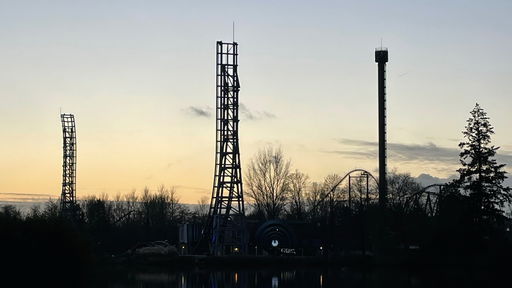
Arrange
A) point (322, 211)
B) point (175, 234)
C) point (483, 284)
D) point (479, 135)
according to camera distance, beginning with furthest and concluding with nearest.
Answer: point (322, 211)
point (175, 234)
point (479, 135)
point (483, 284)

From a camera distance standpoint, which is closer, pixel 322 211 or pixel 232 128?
pixel 232 128

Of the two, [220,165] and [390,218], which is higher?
[220,165]

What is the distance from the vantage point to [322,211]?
403 ft

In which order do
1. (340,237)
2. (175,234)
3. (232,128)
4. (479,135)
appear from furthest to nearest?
(175,234) → (340,237) → (232,128) → (479,135)

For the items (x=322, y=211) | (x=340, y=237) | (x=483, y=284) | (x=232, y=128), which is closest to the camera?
(x=483, y=284)

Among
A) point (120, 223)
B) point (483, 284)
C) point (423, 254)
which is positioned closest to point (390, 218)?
point (423, 254)

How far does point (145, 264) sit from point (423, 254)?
25.5 metres

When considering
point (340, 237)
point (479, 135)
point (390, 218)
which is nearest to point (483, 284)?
point (479, 135)

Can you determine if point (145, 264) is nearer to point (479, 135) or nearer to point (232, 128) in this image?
point (232, 128)

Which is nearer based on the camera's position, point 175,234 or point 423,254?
point 423,254

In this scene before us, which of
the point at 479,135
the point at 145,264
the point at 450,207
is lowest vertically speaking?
the point at 145,264

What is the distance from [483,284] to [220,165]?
38.1 meters

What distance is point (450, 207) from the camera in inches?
2822

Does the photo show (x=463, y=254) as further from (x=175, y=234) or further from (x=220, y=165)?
(x=175, y=234)
